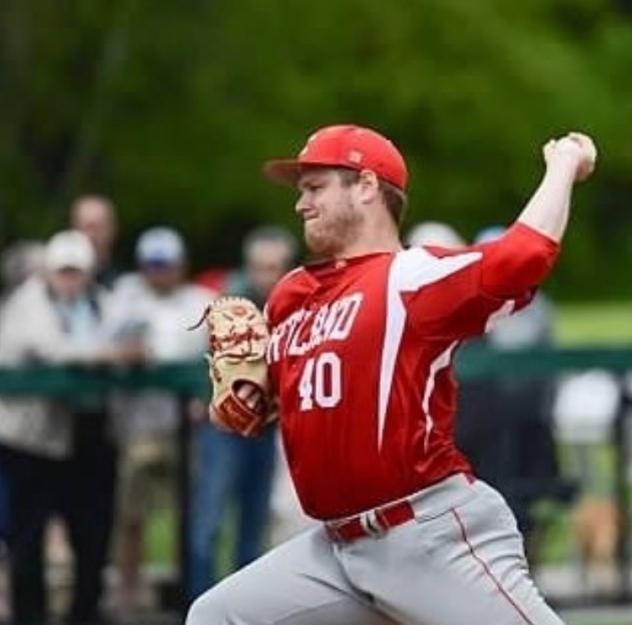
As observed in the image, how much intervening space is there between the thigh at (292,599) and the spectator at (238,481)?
16.4 feet

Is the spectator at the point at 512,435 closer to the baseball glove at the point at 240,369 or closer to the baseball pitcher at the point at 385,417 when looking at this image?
the baseball glove at the point at 240,369

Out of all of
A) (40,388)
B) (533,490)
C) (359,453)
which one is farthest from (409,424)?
(533,490)

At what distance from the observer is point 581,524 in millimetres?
14250

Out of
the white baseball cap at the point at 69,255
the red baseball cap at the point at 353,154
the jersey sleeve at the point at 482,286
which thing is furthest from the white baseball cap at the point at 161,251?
the jersey sleeve at the point at 482,286

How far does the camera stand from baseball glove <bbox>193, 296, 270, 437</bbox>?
815 cm

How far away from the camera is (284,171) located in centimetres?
812

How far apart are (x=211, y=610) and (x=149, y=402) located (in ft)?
17.1

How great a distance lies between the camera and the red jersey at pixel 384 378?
7672 mm

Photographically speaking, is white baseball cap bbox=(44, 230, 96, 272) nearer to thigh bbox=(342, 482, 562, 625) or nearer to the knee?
the knee

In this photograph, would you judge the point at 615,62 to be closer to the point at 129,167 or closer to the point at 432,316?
the point at 129,167

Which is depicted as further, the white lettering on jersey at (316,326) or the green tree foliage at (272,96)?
the green tree foliage at (272,96)

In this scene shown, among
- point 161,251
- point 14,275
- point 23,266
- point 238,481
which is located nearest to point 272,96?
point 14,275

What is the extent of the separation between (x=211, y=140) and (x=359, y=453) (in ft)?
60.7

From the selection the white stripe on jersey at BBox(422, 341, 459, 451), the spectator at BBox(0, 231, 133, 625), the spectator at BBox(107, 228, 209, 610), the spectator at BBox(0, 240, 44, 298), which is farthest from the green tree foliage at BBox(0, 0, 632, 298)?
the white stripe on jersey at BBox(422, 341, 459, 451)
